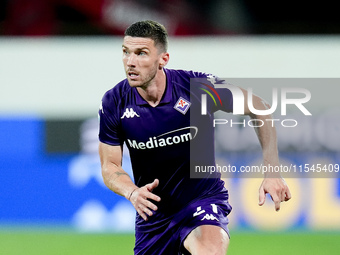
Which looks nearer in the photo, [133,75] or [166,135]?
[133,75]

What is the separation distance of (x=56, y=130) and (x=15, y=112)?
23.7 inches

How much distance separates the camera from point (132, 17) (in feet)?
34.6

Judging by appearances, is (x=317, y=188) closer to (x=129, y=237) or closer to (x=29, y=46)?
(x=129, y=237)

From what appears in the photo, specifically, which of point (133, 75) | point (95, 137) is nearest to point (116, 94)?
point (133, 75)

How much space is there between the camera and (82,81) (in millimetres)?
10102

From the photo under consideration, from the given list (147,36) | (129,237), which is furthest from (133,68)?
(129,237)

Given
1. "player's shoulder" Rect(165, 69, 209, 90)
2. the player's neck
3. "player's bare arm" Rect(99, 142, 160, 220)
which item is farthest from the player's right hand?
"player's shoulder" Rect(165, 69, 209, 90)

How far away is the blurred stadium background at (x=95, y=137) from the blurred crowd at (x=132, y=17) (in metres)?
0.21

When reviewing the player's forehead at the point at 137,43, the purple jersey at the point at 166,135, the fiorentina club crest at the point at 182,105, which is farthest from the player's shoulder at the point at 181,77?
the player's forehead at the point at 137,43

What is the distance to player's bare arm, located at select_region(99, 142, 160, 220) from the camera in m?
4.69

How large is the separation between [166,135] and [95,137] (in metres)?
4.60

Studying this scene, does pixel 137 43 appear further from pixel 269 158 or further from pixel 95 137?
pixel 95 137

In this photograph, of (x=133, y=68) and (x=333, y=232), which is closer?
(x=133, y=68)

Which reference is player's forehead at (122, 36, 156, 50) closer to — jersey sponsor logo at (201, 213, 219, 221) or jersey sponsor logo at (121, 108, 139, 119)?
jersey sponsor logo at (121, 108, 139, 119)
